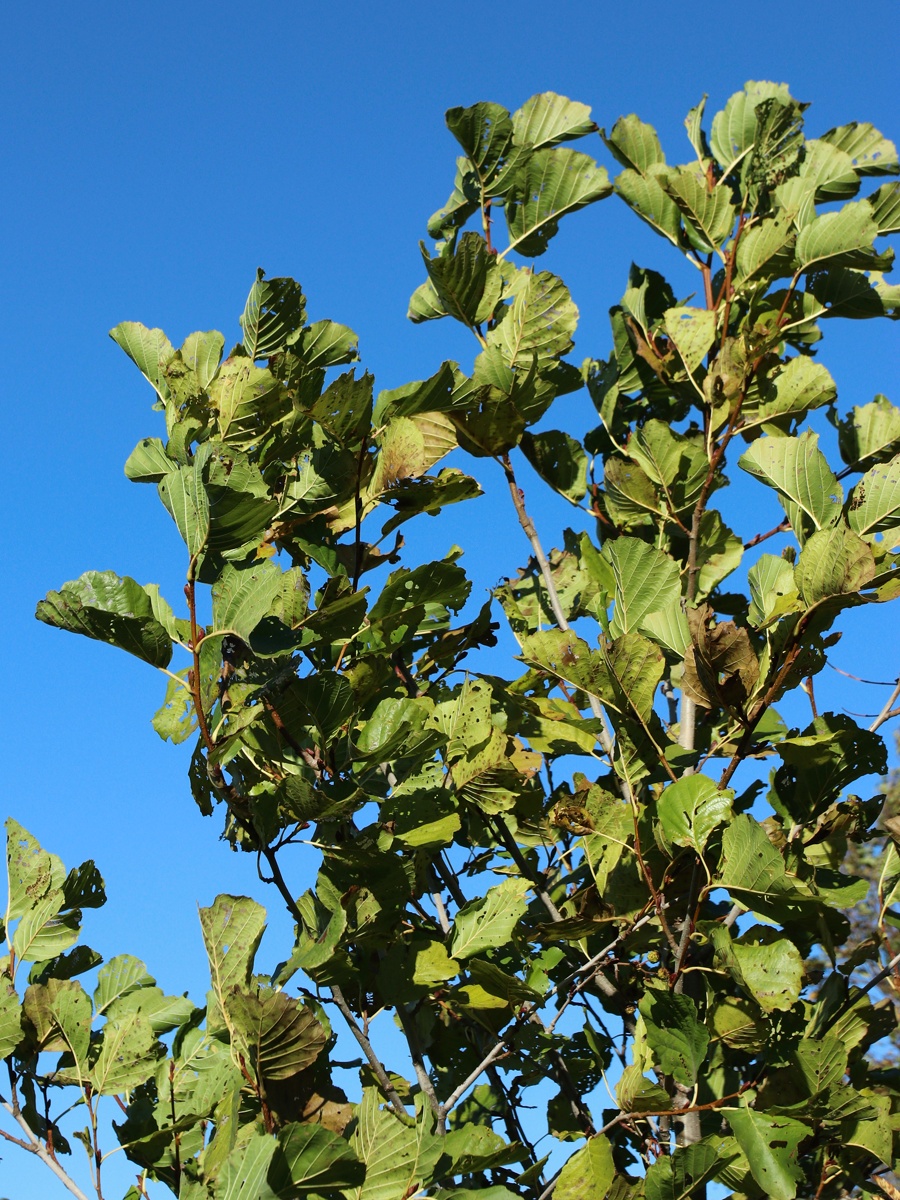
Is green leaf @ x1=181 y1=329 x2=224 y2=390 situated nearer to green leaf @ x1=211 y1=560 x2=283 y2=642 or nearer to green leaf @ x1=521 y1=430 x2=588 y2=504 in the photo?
green leaf @ x1=211 y1=560 x2=283 y2=642

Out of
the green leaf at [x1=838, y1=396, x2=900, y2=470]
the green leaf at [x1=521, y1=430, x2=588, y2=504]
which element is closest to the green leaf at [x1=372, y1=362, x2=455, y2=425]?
the green leaf at [x1=521, y1=430, x2=588, y2=504]

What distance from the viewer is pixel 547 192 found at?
241 centimetres

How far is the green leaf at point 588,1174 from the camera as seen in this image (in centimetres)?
173

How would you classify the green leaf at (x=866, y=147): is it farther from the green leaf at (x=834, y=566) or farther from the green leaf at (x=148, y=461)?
the green leaf at (x=148, y=461)

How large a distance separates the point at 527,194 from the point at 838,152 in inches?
34.5

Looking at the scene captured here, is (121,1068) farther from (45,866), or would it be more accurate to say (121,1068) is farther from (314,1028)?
(314,1028)

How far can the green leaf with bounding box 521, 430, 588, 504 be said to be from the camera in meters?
2.59

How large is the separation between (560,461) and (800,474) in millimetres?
777

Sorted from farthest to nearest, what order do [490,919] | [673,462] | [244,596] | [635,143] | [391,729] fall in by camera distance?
[635,143]
[673,462]
[490,919]
[391,729]
[244,596]

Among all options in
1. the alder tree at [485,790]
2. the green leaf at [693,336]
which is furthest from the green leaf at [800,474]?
the green leaf at [693,336]

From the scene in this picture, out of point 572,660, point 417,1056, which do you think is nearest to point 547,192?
point 572,660

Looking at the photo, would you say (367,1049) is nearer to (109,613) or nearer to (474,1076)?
(474,1076)

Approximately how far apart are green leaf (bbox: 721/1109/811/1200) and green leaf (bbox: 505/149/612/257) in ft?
5.87

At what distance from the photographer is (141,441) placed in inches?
67.5
